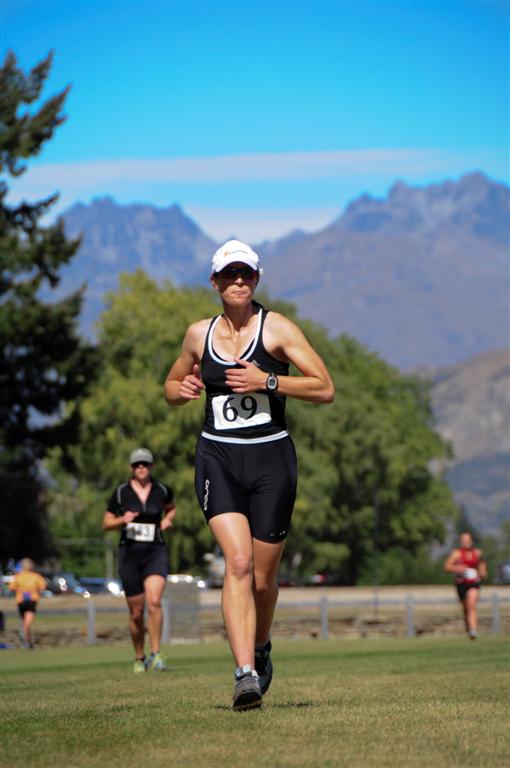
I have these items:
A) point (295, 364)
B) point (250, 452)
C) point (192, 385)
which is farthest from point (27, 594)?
point (295, 364)

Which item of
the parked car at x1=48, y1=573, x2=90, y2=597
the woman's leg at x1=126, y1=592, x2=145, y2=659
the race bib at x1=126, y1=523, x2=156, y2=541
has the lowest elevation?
the woman's leg at x1=126, y1=592, x2=145, y2=659

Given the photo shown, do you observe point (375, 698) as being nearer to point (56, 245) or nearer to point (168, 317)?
point (56, 245)

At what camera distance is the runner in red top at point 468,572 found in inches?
1110

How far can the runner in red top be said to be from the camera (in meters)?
28.2

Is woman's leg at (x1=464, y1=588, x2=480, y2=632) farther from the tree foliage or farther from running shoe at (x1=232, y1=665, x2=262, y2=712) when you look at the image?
the tree foliage

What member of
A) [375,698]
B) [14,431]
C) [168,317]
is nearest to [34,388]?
[14,431]

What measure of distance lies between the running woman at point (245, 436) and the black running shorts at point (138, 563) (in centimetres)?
704

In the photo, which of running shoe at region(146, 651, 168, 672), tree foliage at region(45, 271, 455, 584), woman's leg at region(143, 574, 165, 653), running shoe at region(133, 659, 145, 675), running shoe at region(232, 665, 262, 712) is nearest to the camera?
running shoe at region(232, 665, 262, 712)

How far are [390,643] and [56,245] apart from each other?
28259 mm

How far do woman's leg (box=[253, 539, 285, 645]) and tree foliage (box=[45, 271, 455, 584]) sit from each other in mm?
45269

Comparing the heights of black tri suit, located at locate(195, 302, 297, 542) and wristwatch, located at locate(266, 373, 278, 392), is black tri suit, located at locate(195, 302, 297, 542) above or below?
below

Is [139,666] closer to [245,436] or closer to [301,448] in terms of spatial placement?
[245,436]

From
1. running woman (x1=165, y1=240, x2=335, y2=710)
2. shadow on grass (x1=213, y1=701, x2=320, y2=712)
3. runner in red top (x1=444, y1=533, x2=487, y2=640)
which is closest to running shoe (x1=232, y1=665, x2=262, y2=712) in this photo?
shadow on grass (x1=213, y1=701, x2=320, y2=712)

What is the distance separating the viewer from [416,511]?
3856 inches
